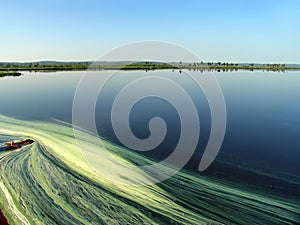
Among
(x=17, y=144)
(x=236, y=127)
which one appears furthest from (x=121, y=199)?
(x=236, y=127)

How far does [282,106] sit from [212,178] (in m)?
11.5

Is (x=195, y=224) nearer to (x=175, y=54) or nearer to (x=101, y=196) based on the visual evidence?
(x=101, y=196)

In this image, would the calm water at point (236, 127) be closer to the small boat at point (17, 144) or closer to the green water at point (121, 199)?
the green water at point (121, 199)

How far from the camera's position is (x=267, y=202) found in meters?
5.18

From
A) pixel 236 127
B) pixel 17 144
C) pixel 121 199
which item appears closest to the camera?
pixel 121 199

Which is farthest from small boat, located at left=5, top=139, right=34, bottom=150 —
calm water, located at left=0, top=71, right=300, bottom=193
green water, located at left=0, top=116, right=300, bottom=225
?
calm water, located at left=0, top=71, right=300, bottom=193

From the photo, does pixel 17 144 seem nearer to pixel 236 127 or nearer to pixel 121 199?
pixel 121 199

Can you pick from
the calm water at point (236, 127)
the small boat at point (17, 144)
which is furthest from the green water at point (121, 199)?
the small boat at point (17, 144)

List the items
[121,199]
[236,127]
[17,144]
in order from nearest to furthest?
[121,199], [17,144], [236,127]

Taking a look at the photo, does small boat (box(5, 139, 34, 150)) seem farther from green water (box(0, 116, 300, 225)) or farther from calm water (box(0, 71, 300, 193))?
calm water (box(0, 71, 300, 193))

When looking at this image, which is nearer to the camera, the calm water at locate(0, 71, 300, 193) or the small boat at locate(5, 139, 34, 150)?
the calm water at locate(0, 71, 300, 193)

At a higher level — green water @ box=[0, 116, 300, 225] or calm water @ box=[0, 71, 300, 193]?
calm water @ box=[0, 71, 300, 193]

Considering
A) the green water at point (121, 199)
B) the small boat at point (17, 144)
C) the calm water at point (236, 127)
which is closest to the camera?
the green water at point (121, 199)

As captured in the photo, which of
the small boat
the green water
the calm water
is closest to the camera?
the green water
